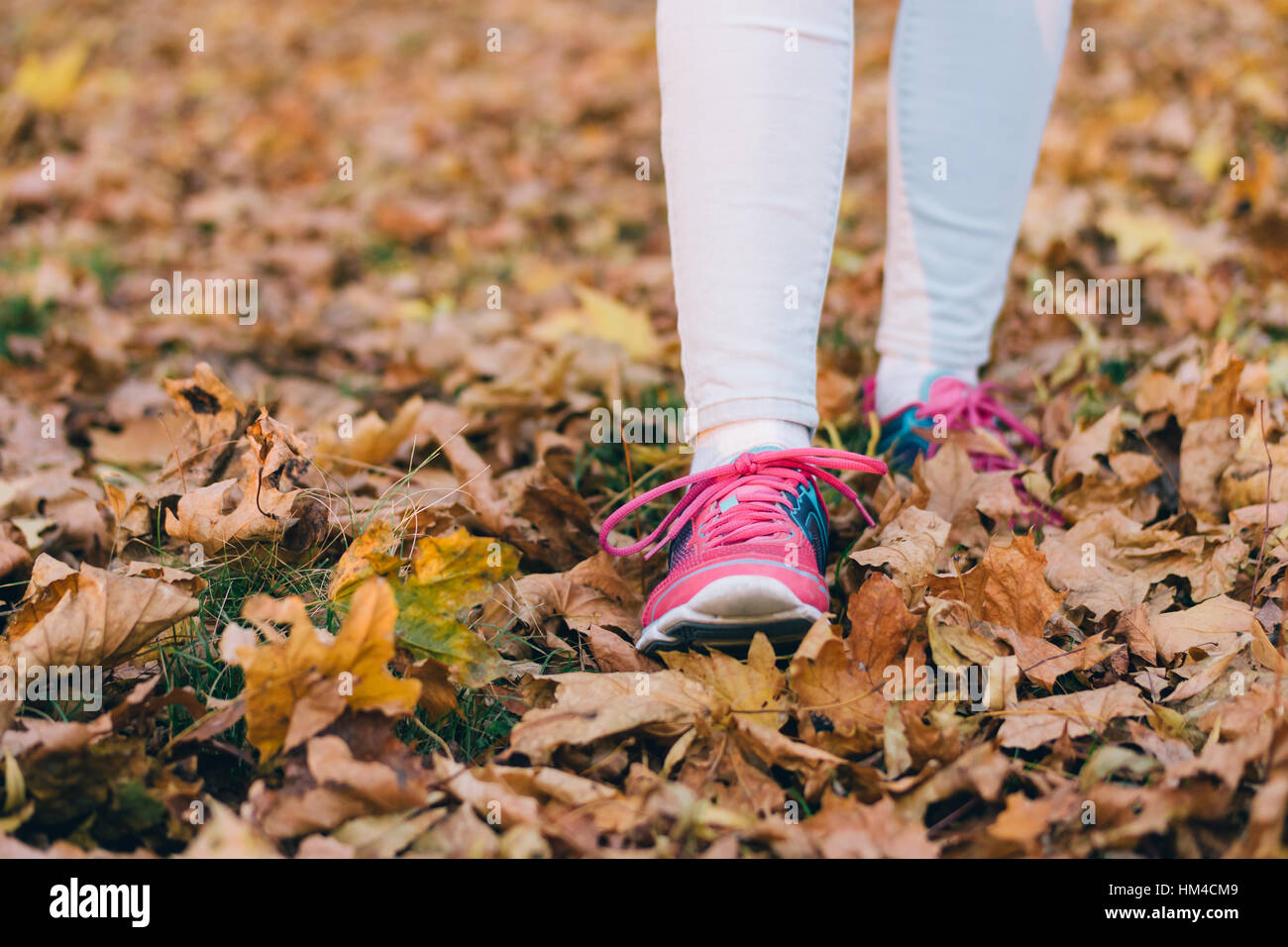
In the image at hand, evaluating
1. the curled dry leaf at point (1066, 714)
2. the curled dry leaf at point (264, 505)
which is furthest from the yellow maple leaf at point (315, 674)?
the curled dry leaf at point (1066, 714)

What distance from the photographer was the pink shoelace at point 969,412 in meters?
1.51

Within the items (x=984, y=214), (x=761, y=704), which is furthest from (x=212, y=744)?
(x=984, y=214)

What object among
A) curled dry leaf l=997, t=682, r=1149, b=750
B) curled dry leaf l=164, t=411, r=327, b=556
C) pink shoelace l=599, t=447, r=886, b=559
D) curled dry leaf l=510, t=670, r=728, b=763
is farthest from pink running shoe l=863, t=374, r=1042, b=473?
curled dry leaf l=164, t=411, r=327, b=556

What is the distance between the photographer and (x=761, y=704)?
104 centimetres

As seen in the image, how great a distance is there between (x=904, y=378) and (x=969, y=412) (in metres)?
0.12

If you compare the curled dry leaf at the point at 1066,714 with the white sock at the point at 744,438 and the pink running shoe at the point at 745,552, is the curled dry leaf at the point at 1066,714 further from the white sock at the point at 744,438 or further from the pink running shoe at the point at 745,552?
the white sock at the point at 744,438

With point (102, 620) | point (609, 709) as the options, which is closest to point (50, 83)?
point (102, 620)

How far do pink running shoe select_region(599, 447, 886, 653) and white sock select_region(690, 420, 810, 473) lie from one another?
0.09 ft

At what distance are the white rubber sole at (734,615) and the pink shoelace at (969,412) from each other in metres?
0.54

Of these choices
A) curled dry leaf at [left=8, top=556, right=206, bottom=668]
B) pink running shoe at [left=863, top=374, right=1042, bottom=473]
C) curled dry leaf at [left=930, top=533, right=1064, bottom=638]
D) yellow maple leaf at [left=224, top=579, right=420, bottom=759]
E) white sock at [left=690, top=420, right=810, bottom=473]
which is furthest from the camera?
pink running shoe at [left=863, top=374, right=1042, bottom=473]

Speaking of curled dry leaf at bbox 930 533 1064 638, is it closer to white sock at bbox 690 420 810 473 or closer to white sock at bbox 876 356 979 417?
white sock at bbox 690 420 810 473

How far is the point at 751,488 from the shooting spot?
1192 millimetres

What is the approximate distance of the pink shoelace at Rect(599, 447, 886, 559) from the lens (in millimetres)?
1159

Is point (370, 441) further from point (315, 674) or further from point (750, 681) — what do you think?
point (750, 681)
